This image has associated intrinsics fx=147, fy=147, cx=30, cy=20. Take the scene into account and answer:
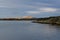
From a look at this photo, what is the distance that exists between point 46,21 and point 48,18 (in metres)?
1.99

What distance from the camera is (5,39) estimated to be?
822 inches

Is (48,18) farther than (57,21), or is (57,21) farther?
(48,18)

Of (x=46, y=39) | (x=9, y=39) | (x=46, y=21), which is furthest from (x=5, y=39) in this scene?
(x=46, y=21)

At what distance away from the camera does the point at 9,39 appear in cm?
2106

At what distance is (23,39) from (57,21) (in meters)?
49.8

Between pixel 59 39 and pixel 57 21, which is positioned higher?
pixel 59 39

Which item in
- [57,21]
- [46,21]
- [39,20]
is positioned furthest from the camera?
[39,20]

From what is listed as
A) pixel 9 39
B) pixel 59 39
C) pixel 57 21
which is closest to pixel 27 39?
pixel 9 39

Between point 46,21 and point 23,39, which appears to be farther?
point 46,21

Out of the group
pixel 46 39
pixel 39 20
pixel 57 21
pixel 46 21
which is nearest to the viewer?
pixel 46 39

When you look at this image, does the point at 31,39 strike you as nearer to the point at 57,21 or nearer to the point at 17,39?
the point at 17,39

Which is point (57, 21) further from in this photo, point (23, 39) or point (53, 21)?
point (23, 39)

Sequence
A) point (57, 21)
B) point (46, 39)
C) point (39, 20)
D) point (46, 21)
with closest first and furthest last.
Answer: point (46, 39)
point (57, 21)
point (46, 21)
point (39, 20)

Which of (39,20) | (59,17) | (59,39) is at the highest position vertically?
(59,39)
